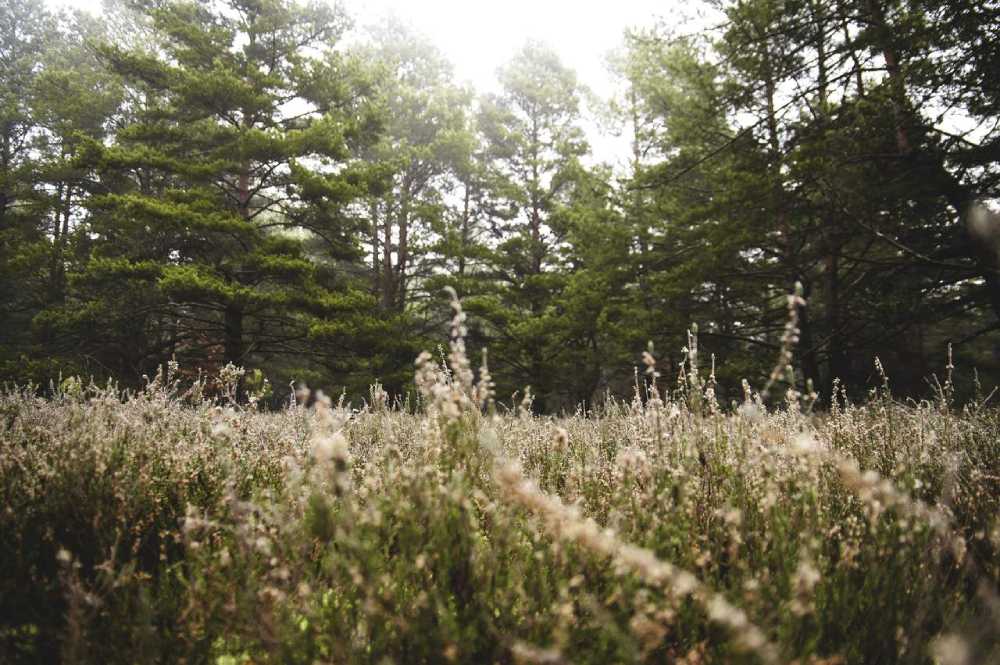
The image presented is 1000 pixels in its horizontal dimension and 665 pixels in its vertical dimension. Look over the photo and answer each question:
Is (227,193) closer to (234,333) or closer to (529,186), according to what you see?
(234,333)

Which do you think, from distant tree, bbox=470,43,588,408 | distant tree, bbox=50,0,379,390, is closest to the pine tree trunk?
distant tree, bbox=50,0,379,390

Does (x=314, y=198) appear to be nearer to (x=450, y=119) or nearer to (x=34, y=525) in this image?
(x=450, y=119)

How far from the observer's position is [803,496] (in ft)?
6.38

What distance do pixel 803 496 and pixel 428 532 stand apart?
156cm

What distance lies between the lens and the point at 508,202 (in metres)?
21.3

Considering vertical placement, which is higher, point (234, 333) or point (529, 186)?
point (529, 186)

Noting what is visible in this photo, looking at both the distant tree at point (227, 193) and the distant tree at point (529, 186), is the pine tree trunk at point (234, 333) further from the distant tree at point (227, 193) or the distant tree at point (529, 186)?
the distant tree at point (529, 186)

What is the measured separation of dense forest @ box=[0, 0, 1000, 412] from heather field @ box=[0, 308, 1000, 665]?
15.4ft

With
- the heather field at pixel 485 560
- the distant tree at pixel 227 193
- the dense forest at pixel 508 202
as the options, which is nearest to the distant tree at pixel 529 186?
the dense forest at pixel 508 202

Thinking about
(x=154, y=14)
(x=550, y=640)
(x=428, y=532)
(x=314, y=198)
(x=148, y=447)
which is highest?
(x=154, y=14)

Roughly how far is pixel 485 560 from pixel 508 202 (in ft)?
68.0

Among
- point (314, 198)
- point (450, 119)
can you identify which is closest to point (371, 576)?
point (314, 198)

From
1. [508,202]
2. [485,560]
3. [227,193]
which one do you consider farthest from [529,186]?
[485,560]

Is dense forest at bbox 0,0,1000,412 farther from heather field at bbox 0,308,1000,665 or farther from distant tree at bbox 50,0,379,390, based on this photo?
heather field at bbox 0,308,1000,665
